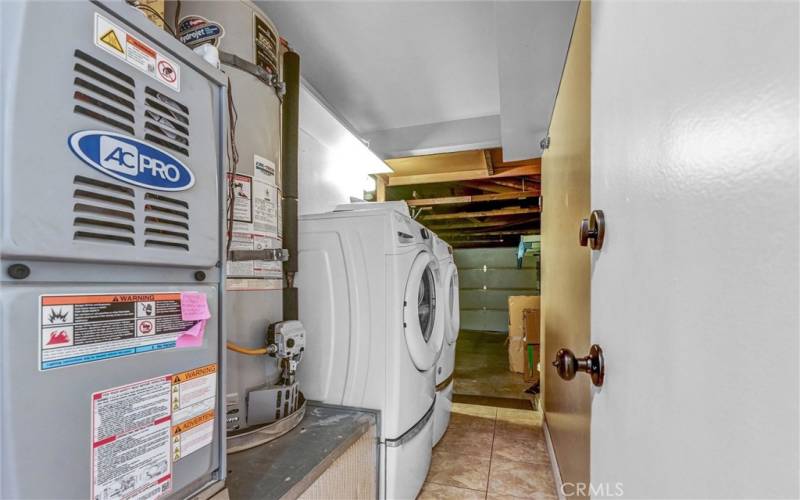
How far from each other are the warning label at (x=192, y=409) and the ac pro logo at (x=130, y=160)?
0.38m

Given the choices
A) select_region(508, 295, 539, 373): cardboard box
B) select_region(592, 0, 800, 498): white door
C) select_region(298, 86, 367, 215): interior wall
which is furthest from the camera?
select_region(508, 295, 539, 373): cardboard box

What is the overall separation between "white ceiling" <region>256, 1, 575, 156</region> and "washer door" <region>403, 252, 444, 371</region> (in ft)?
3.69

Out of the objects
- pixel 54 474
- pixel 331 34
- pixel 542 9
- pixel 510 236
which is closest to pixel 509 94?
→ pixel 542 9

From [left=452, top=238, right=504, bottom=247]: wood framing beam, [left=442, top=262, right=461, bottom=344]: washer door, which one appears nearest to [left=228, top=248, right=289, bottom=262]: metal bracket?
[left=442, top=262, right=461, bottom=344]: washer door

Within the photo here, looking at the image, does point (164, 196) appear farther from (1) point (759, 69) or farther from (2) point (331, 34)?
(2) point (331, 34)

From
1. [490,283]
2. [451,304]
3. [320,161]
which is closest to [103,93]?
[320,161]

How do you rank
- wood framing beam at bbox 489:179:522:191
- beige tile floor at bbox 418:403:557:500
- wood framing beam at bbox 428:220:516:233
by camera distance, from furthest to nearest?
wood framing beam at bbox 428:220:516:233 → wood framing beam at bbox 489:179:522:191 → beige tile floor at bbox 418:403:557:500

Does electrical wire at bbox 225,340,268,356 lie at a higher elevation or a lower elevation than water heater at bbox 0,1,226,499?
lower

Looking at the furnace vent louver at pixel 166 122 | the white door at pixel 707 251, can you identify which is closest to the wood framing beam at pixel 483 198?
the white door at pixel 707 251

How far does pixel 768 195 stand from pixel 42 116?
89cm

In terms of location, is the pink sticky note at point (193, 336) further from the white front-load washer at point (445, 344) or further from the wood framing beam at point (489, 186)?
the wood framing beam at point (489, 186)

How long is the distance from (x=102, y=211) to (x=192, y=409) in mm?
425

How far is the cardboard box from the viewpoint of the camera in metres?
4.16

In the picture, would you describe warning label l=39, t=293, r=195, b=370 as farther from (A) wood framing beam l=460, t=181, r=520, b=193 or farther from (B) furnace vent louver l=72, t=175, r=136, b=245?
(A) wood framing beam l=460, t=181, r=520, b=193
